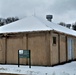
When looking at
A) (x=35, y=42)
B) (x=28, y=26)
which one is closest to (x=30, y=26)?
(x=28, y=26)


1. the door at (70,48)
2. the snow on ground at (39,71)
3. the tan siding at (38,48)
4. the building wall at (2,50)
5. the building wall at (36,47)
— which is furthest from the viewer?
the door at (70,48)

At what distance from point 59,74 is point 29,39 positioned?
683cm

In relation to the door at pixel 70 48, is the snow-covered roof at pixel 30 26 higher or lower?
higher

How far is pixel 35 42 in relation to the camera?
1930 centimetres

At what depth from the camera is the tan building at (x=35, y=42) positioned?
61.1 feet

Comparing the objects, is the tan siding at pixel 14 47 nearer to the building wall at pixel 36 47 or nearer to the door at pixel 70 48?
the building wall at pixel 36 47

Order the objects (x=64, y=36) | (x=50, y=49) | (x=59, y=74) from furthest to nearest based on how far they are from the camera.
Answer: (x=64, y=36) < (x=50, y=49) < (x=59, y=74)

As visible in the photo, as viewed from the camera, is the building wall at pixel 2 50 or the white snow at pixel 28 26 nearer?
the white snow at pixel 28 26

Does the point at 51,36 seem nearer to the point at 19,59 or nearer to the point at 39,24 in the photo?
the point at 39,24

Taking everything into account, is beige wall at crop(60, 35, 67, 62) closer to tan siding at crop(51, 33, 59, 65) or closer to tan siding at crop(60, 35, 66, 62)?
tan siding at crop(60, 35, 66, 62)

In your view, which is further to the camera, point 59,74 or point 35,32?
point 35,32

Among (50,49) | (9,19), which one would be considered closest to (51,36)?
(50,49)

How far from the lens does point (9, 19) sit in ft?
234

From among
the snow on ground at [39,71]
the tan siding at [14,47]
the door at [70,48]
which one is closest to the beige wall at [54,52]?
the snow on ground at [39,71]
